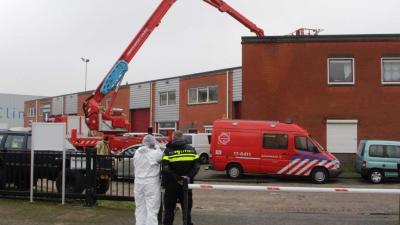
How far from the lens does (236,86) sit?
36.2m

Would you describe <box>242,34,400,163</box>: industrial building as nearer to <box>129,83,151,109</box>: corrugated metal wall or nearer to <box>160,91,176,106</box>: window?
<box>160,91,176,106</box>: window

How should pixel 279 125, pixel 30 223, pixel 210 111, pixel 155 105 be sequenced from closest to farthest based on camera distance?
pixel 30 223, pixel 279 125, pixel 210 111, pixel 155 105

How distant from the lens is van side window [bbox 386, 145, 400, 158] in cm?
2056

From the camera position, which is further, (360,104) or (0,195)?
(360,104)

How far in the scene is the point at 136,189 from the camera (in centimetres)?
863

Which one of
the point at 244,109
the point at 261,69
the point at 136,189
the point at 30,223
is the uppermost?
the point at 261,69

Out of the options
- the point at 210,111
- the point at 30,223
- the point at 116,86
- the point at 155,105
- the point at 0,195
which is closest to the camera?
the point at 30,223

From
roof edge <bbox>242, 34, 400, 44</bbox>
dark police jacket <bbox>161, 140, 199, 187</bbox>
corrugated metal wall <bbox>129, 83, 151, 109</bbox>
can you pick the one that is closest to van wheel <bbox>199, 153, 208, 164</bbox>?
roof edge <bbox>242, 34, 400, 44</bbox>

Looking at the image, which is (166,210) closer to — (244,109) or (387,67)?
(244,109)

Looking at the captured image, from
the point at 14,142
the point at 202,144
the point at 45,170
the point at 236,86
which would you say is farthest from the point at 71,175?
the point at 236,86

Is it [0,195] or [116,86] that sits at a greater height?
[116,86]

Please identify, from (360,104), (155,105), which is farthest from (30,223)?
(155,105)

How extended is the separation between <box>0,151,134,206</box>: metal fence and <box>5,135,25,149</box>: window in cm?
218

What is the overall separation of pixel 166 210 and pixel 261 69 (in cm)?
1767
